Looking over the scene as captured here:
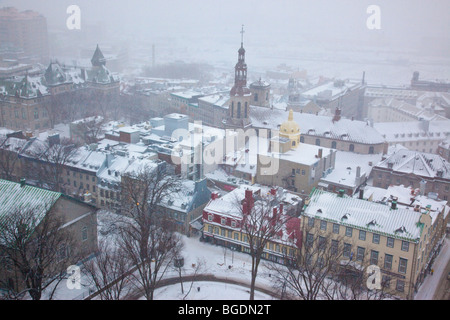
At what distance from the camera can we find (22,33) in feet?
276

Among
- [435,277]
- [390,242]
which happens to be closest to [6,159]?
[390,242]

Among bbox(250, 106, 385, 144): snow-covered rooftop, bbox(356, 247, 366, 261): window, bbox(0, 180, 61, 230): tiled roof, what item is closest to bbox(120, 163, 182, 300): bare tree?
bbox(0, 180, 61, 230): tiled roof

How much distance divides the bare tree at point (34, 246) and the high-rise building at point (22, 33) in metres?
67.5

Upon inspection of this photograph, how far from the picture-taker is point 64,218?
24656 millimetres

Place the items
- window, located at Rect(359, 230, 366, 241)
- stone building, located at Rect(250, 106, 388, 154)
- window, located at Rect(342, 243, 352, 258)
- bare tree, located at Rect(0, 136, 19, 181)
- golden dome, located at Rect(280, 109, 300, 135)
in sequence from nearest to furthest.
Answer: window, located at Rect(359, 230, 366, 241)
window, located at Rect(342, 243, 352, 258)
bare tree, located at Rect(0, 136, 19, 181)
golden dome, located at Rect(280, 109, 300, 135)
stone building, located at Rect(250, 106, 388, 154)

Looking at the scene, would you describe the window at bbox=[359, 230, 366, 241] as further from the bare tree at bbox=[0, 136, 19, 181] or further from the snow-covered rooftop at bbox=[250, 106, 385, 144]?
the bare tree at bbox=[0, 136, 19, 181]

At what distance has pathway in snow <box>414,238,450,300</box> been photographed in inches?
941

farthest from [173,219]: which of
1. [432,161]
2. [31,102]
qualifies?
[31,102]

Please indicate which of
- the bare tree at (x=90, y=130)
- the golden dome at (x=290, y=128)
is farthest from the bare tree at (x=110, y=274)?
the bare tree at (x=90, y=130)

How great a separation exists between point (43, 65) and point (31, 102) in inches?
1366

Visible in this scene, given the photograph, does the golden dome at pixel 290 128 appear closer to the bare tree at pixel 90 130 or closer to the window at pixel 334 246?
the window at pixel 334 246

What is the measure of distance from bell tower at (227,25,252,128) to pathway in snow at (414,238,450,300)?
22.4 meters

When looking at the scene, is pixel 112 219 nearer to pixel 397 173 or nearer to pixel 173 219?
pixel 173 219

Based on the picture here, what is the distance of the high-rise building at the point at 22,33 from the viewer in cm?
8001
